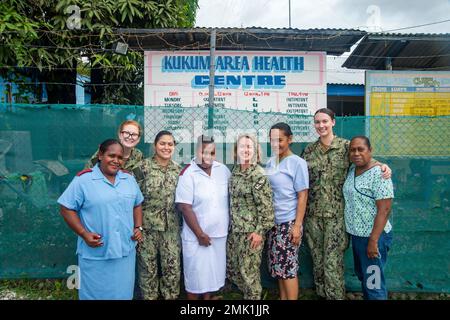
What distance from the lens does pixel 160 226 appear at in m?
2.90

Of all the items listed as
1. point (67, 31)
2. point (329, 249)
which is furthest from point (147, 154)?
point (67, 31)

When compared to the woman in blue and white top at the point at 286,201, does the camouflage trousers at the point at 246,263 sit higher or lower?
lower

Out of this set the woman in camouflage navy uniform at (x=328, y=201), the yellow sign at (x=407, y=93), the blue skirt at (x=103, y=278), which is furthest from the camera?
the yellow sign at (x=407, y=93)

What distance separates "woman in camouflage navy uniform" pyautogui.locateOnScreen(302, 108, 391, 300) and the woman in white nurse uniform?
76 centimetres

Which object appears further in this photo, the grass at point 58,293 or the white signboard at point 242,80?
the white signboard at point 242,80

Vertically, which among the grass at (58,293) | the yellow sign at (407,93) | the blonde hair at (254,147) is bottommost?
the grass at (58,293)

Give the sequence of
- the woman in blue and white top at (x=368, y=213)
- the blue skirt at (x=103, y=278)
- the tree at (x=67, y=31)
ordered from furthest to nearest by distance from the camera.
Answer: the tree at (x=67, y=31), the woman in blue and white top at (x=368, y=213), the blue skirt at (x=103, y=278)

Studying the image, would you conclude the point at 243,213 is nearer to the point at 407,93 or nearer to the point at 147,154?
the point at 147,154

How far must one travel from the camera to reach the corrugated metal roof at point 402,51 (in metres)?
4.84

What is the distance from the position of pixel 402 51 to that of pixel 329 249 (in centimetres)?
377

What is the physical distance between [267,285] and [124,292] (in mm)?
1466

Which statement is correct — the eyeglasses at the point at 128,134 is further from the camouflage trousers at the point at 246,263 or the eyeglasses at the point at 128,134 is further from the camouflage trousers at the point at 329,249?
the camouflage trousers at the point at 329,249

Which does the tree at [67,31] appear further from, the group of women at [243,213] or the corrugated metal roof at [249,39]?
the group of women at [243,213]

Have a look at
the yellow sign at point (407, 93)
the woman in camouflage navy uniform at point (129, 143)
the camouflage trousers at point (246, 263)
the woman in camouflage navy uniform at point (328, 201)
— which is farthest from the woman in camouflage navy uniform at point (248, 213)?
the yellow sign at point (407, 93)
